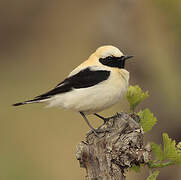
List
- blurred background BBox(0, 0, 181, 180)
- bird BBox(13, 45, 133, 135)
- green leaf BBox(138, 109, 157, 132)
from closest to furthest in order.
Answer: green leaf BBox(138, 109, 157, 132), bird BBox(13, 45, 133, 135), blurred background BBox(0, 0, 181, 180)

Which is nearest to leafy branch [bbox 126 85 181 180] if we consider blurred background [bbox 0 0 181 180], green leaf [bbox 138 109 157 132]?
green leaf [bbox 138 109 157 132]

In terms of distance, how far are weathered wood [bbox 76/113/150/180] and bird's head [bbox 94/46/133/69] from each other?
788 mm

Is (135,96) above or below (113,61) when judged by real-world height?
below

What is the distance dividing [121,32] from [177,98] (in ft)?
3.27

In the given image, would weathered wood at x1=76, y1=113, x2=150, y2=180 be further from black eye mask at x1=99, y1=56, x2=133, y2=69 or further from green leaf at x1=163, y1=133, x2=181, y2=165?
black eye mask at x1=99, y1=56, x2=133, y2=69

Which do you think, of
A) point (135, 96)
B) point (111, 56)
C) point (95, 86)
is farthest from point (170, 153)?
point (111, 56)

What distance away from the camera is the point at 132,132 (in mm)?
2377

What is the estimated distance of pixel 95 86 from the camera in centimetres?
318

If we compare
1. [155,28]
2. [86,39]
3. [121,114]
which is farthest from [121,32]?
[86,39]

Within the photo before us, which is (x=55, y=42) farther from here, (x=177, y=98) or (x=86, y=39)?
(x=177, y=98)

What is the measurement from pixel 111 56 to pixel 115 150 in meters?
1.10

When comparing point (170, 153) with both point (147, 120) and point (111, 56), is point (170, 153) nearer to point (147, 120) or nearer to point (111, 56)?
point (147, 120)

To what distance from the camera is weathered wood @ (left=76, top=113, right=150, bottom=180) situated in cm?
233

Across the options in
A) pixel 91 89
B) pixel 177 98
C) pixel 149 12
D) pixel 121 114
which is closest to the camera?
pixel 121 114
